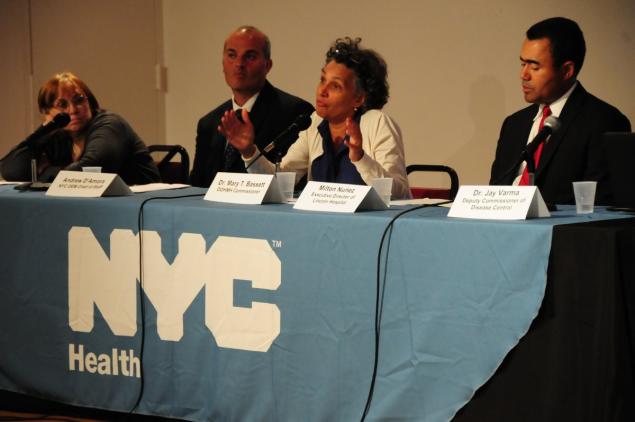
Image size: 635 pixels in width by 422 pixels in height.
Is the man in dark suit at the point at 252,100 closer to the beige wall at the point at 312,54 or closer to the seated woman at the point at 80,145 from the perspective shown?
the seated woman at the point at 80,145

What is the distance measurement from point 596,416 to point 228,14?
414 cm

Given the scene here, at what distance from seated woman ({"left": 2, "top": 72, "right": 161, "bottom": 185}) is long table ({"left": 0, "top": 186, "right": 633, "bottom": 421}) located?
0.84 m

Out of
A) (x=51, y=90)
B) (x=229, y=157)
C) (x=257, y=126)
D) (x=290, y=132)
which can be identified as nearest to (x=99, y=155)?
(x=51, y=90)

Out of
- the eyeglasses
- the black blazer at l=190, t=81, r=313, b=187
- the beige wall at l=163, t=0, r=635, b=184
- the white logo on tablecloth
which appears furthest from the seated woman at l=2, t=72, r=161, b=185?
the beige wall at l=163, t=0, r=635, b=184

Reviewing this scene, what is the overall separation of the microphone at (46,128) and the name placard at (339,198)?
1158mm

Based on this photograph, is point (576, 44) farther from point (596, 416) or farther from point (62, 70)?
point (62, 70)

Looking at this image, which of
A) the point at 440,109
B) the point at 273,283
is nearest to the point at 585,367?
the point at 273,283

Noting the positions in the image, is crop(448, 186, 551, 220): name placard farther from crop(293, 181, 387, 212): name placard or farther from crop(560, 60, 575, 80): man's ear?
crop(560, 60, 575, 80): man's ear

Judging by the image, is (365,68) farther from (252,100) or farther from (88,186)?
(88,186)

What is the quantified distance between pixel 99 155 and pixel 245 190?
129 cm

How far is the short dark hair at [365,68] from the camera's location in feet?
10.00

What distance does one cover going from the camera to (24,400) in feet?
8.70

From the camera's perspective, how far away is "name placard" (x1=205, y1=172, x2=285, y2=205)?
95.5 inches

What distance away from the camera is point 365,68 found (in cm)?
306
